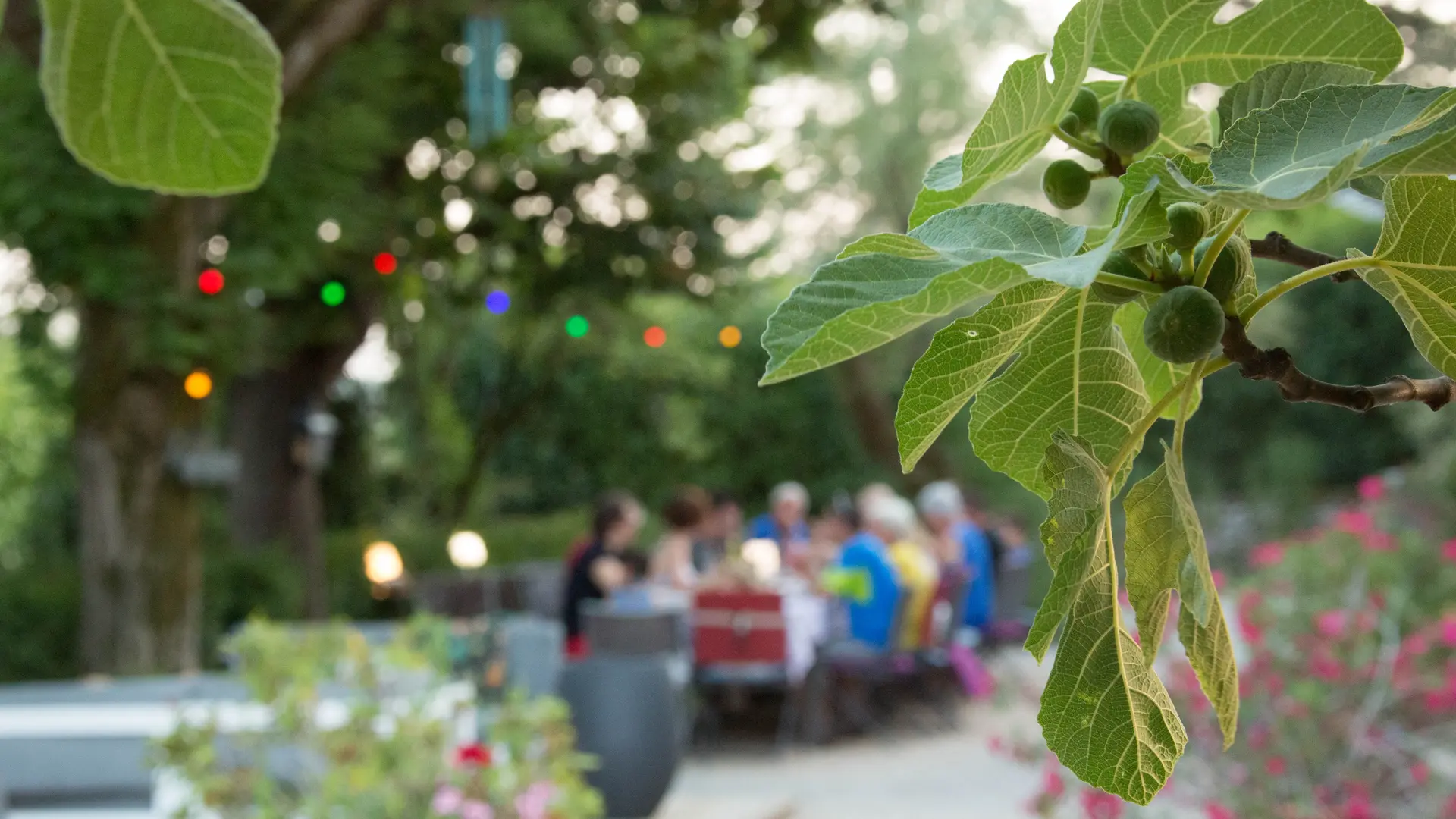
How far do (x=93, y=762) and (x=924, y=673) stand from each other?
212 inches

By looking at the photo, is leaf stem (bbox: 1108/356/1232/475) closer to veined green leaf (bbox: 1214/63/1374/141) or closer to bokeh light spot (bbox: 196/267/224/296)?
veined green leaf (bbox: 1214/63/1374/141)

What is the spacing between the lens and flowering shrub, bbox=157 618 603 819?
2.93 meters

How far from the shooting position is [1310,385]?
0.44m

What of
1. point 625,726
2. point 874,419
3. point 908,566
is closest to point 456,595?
point 908,566

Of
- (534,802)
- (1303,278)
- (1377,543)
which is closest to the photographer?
(1303,278)

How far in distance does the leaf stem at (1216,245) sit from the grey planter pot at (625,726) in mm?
5081

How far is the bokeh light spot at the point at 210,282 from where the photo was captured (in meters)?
6.82

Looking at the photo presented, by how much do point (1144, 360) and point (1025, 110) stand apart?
16cm

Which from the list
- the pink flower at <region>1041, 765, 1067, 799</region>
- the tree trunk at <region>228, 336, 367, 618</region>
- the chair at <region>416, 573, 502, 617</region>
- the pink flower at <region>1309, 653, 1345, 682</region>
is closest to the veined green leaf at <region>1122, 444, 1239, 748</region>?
the pink flower at <region>1041, 765, 1067, 799</region>

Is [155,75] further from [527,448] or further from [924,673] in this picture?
[527,448]

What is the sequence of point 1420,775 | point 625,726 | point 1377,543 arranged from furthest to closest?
point 1377,543, point 625,726, point 1420,775

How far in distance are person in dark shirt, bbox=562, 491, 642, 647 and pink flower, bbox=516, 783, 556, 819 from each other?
169 inches

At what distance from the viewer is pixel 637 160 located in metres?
9.42

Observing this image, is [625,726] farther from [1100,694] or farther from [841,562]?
[1100,694]
